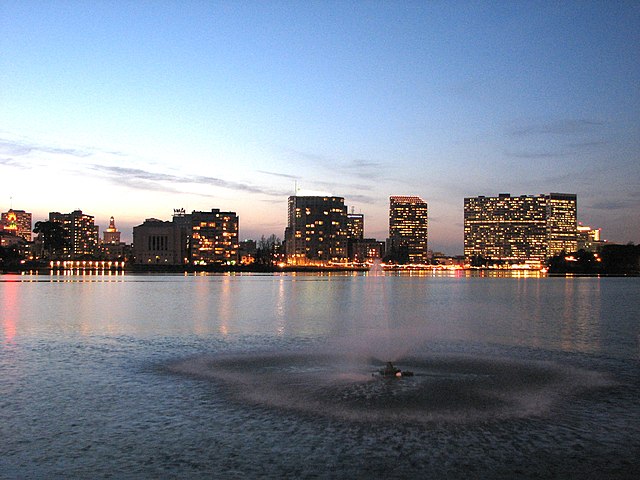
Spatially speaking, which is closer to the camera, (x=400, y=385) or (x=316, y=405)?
(x=316, y=405)

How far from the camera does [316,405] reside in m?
18.3

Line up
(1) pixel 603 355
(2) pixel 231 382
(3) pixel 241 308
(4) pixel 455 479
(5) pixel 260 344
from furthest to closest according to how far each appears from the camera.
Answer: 1. (3) pixel 241 308
2. (5) pixel 260 344
3. (1) pixel 603 355
4. (2) pixel 231 382
5. (4) pixel 455 479

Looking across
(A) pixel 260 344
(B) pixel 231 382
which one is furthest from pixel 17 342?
(B) pixel 231 382

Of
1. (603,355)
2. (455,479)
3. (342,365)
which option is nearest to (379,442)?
(455,479)

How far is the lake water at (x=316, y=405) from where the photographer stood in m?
13.4

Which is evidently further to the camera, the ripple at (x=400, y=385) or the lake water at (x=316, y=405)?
the ripple at (x=400, y=385)

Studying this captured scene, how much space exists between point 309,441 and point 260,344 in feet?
57.3

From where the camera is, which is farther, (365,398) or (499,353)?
(499,353)

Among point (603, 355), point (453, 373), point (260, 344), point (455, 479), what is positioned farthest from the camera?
point (260, 344)

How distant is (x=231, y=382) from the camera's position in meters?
21.8

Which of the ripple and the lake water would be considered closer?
the lake water

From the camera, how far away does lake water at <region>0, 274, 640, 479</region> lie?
13414 mm

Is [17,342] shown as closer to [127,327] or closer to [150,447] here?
[127,327]

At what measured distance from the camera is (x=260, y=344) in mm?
32094
